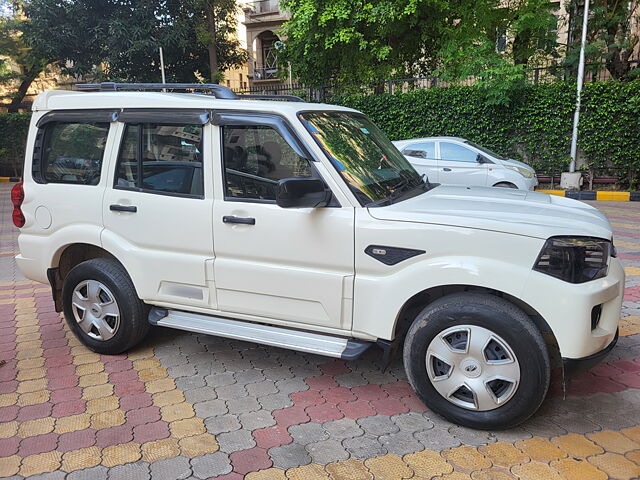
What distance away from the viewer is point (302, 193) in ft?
10.4

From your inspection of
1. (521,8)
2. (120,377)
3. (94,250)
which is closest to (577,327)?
(120,377)

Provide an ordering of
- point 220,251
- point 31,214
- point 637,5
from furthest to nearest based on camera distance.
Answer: point 637,5, point 31,214, point 220,251

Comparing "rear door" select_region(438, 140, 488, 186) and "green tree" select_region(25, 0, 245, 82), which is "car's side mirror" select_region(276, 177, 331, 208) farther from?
"green tree" select_region(25, 0, 245, 82)

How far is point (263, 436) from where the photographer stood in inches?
123

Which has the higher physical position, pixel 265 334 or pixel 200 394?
pixel 265 334

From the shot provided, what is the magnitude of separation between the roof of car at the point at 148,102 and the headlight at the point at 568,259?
6.14ft

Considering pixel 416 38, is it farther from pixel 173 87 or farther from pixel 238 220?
pixel 238 220

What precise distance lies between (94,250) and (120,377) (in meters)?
1.18

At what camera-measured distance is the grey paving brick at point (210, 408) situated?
133 inches

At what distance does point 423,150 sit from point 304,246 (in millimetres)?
8571

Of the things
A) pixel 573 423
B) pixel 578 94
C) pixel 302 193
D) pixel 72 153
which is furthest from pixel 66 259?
pixel 578 94

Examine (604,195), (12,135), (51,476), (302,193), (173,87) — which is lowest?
(51,476)

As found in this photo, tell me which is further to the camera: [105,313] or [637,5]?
[637,5]

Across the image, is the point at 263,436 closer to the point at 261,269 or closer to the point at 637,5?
the point at 261,269
